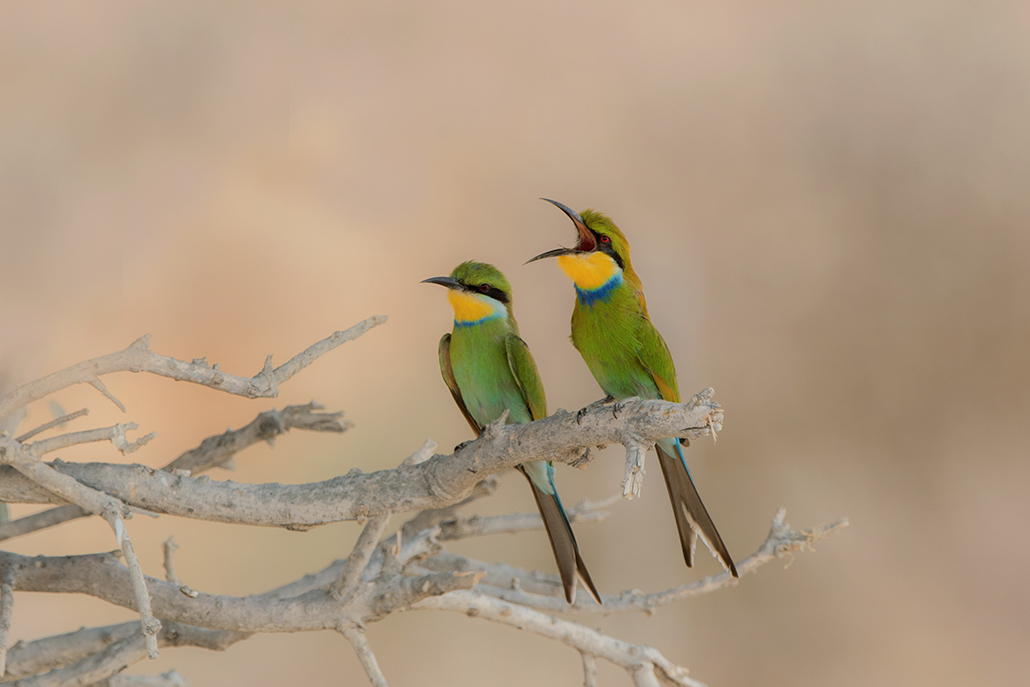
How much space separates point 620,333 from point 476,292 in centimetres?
36

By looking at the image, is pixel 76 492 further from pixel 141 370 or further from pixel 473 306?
pixel 473 306

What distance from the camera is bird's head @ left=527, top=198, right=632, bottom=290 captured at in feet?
4.12

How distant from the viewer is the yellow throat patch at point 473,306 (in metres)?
1.52

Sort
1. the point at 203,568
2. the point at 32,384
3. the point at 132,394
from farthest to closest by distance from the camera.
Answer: the point at 203,568 → the point at 132,394 → the point at 32,384

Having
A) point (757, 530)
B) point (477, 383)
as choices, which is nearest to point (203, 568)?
point (477, 383)

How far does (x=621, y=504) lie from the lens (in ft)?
10.3

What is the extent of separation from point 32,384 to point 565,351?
199 cm

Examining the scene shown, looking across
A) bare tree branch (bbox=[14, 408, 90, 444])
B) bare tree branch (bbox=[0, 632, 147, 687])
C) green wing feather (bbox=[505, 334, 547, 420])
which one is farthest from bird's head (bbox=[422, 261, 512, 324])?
bare tree branch (bbox=[0, 632, 147, 687])

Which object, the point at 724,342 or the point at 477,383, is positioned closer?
the point at 477,383

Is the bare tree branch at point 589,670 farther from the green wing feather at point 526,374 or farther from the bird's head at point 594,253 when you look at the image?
the bird's head at point 594,253

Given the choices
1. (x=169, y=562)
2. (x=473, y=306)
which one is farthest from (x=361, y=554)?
(x=473, y=306)

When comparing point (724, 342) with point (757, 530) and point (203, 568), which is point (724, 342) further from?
point (203, 568)

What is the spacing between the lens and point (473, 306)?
152 cm

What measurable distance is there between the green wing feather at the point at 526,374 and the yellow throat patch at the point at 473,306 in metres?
0.10
